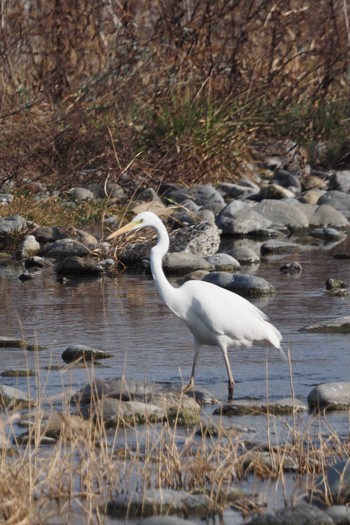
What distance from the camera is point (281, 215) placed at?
15.9m

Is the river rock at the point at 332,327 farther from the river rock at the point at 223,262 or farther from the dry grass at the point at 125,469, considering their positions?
the dry grass at the point at 125,469

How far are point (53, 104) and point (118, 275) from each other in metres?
4.50

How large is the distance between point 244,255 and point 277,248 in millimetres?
1097

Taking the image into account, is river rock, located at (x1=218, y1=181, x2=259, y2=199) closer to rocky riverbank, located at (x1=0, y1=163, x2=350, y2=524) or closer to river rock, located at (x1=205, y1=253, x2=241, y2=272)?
rocky riverbank, located at (x1=0, y1=163, x2=350, y2=524)

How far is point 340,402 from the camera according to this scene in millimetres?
6824

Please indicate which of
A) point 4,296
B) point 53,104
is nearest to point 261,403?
point 4,296

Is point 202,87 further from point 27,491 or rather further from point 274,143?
point 27,491

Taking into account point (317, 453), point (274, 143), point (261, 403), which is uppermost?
point (317, 453)

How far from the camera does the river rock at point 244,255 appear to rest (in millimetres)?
13047

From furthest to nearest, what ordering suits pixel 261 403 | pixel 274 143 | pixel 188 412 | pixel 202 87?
pixel 274 143 → pixel 202 87 → pixel 261 403 → pixel 188 412

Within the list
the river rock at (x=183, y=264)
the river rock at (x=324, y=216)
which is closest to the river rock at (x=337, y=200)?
the river rock at (x=324, y=216)

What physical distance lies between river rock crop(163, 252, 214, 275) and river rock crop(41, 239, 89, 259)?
1.07 m

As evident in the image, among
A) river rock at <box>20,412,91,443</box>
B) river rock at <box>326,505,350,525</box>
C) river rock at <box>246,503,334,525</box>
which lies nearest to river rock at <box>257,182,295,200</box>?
river rock at <box>20,412,91,443</box>

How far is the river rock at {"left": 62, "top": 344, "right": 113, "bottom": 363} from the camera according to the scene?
324 inches
